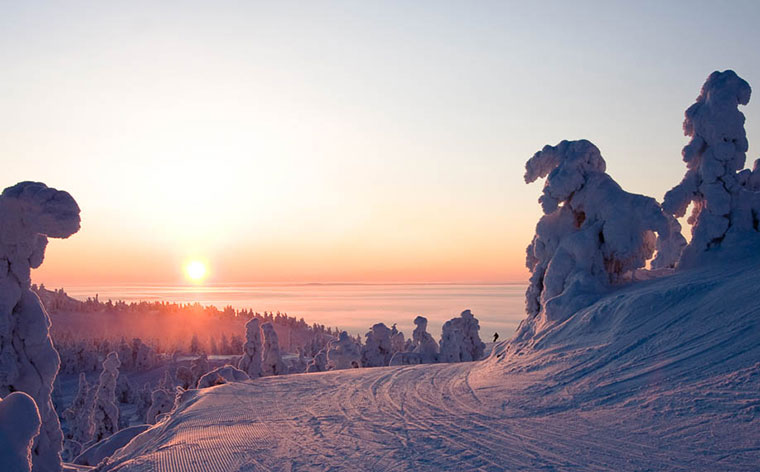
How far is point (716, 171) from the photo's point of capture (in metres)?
A: 16.0

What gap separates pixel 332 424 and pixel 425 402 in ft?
8.35

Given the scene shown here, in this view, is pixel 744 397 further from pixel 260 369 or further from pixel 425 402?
pixel 260 369

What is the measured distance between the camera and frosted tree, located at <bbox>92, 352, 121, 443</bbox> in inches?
1255

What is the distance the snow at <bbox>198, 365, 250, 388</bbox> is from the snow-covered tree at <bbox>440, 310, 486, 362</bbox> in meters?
12.9

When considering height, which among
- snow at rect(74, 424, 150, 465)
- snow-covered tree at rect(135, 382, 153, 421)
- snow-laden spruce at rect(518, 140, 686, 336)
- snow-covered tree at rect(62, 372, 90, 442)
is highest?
snow-laden spruce at rect(518, 140, 686, 336)

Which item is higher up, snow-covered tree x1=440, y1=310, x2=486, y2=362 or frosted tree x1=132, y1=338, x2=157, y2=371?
snow-covered tree x1=440, y1=310, x2=486, y2=362

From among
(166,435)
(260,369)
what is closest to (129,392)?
(260,369)

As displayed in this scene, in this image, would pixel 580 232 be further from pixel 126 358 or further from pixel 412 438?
pixel 126 358

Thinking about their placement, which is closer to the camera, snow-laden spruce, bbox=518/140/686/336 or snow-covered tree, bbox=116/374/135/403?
snow-laden spruce, bbox=518/140/686/336

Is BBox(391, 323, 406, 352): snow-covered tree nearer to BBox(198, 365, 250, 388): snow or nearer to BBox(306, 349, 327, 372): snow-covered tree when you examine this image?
BBox(306, 349, 327, 372): snow-covered tree

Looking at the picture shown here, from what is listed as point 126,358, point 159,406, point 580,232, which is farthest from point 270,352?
point 126,358

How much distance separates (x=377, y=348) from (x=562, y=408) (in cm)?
2544

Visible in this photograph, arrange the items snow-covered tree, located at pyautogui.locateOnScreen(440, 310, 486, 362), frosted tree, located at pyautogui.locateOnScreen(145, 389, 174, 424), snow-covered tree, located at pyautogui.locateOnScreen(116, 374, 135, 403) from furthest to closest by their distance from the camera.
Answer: snow-covered tree, located at pyautogui.locateOnScreen(116, 374, 135, 403)
frosted tree, located at pyautogui.locateOnScreen(145, 389, 174, 424)
snow-covered tree, located at pyautogui.locateOnScreen(440, 310, 486, 362)

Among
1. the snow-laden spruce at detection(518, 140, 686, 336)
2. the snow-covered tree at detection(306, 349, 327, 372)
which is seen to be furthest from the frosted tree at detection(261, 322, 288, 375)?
the snow-laden spruce at detection(518, 140, 686, 336)
